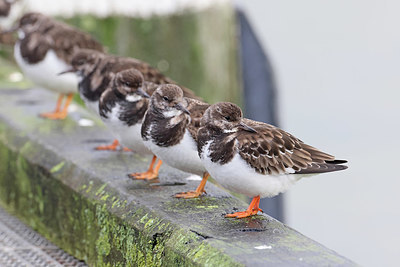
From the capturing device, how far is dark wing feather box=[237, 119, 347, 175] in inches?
190

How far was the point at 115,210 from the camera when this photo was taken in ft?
17.7

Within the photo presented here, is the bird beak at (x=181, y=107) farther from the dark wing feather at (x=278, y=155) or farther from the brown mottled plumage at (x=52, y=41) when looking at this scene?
the brown mottled plumage at (x=52, y=41)

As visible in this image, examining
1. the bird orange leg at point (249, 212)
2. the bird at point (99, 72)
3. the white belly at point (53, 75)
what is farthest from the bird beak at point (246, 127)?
the white belly at point (53, 75)

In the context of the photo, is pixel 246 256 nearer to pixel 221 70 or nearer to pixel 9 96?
pixel 9 96

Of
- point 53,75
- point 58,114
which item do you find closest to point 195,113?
point 58,114

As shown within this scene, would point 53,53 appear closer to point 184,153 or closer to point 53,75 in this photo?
point 53,75

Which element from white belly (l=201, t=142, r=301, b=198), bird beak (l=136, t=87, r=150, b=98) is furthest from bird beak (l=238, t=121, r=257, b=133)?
bird beak (l=136, t=87, r=150, b=98)

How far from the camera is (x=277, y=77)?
39.6 feet

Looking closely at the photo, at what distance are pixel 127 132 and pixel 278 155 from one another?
1621 mm

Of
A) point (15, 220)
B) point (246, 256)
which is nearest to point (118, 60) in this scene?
point (15, 220)

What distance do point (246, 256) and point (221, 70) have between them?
27.7 ft

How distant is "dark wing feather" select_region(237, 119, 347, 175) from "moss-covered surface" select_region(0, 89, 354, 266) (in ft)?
1.26

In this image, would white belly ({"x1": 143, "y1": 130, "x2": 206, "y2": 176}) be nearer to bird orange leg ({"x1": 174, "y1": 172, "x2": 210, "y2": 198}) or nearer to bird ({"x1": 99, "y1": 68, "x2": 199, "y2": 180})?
bird orange leg ({"x1": 174, "y1": 172, "x2": 210, "y2": 198})

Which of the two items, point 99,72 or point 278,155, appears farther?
point 99,72
